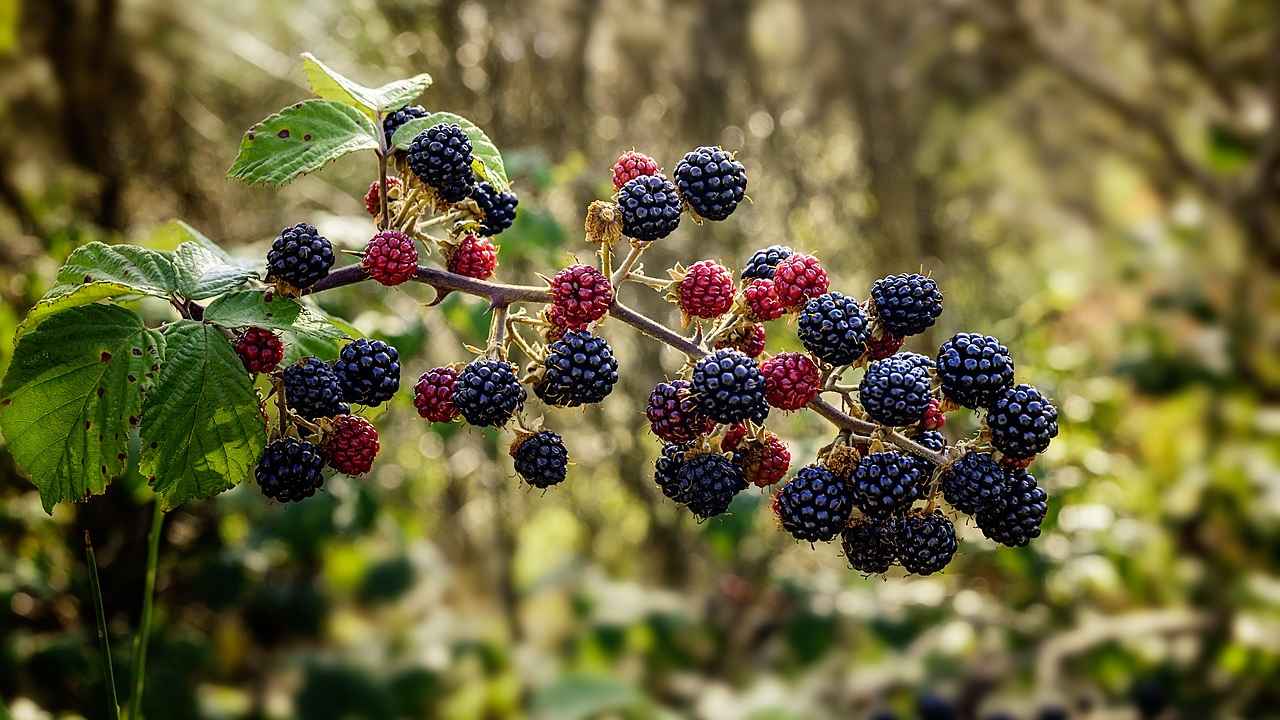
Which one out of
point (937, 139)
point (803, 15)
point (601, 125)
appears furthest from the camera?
point (937, 139)

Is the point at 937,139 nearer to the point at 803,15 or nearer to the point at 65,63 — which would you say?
the point at 803,15

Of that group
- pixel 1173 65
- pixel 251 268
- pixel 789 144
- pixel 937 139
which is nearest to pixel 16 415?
pixel 251 268

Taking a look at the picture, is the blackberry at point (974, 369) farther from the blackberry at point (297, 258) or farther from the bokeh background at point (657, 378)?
the bokeh background at point (657, 378)

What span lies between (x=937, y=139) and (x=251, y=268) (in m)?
5.24

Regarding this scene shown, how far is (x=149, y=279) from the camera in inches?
33.9

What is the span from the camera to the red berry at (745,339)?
0.97 metres

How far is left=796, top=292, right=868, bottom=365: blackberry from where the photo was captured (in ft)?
2.89

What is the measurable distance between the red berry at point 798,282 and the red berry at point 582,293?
18 cm

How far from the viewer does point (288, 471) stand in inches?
34.8

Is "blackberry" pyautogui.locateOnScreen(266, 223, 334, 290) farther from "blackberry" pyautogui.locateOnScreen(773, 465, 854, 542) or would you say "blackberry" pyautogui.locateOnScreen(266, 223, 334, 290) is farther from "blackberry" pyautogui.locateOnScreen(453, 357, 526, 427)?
"blackberry" pyautogui.locateOnScreen(773, 465, 854, 542)

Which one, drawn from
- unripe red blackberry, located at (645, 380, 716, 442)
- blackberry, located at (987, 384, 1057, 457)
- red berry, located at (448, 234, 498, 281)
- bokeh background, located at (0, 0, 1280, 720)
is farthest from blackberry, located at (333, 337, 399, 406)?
bokeh background, located at (0, 0, 1280, 720)

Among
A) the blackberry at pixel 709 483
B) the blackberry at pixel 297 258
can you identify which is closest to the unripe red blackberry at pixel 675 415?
the blackberry at pixel 709 483

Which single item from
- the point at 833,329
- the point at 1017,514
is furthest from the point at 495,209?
the point at 1017,514

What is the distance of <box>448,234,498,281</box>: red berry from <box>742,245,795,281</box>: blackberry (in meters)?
0.28
